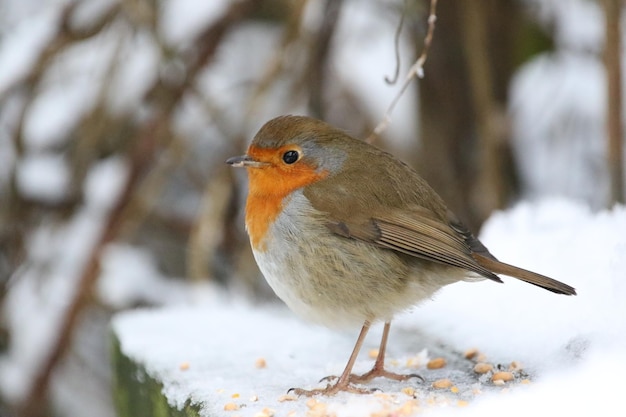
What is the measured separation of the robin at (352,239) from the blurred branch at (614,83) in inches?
55.0

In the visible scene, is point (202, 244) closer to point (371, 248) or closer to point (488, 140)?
point (488, 140)

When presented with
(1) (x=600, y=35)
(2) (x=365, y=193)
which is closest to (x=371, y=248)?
(2) (x=365, y=193)

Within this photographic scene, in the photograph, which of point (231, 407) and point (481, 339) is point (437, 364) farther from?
point (231, 407)

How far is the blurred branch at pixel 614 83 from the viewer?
12.8ft

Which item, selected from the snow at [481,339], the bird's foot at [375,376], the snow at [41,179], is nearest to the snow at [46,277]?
the snow at [41,179]

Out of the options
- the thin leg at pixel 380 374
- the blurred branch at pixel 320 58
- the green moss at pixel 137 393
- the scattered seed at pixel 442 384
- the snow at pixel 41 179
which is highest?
the blurred branch at pixel 320 58

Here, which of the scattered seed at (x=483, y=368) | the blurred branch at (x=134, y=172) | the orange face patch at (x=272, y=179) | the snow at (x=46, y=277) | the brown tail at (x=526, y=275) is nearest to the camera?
the brown tail at (x=526, y=275)

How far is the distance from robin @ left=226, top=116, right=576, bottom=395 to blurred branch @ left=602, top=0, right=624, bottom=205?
1396 mm

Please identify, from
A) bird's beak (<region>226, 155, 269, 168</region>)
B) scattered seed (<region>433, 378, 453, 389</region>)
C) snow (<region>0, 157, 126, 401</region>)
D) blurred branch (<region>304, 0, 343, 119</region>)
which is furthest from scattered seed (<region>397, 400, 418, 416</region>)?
blurred branch (<region>304, 0, 343, 119</region>)

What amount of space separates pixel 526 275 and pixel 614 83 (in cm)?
166

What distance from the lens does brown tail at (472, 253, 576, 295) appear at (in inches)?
98.5

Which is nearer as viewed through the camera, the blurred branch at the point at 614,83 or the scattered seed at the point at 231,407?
the scattered seed at the point at 231,407

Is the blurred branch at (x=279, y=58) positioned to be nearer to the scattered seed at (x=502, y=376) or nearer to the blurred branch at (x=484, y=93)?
the blurred branch at (x=484, y=93)

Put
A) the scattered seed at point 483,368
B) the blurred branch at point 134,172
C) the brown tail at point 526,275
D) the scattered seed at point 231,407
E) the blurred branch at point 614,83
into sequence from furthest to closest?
the blurred branch at point 134,172 → the blurred branch at point 614,83 → the scattered seed at point 483,368 → the brown tail at point 526,275 → the scattered seed at point 231,407
